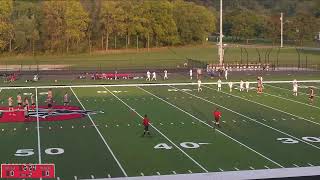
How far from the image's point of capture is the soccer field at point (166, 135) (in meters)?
16.5

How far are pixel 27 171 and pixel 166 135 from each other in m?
8.81

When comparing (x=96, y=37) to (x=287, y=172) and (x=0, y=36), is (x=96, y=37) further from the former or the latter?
(x=287, y=172)

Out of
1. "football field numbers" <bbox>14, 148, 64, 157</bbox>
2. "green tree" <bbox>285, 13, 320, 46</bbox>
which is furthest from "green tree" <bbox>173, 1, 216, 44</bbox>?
"football field numbers" <bbox>14, 148, 64, 157</bbox>

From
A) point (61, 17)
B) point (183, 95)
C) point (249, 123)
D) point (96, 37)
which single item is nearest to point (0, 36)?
point (61, 17)

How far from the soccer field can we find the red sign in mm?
1711

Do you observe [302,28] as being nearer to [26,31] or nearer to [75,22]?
[75,22]

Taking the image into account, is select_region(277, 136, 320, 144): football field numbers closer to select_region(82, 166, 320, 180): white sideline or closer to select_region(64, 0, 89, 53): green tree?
select_region(82, 166, 320, 180): white sideline

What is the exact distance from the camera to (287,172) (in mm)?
15016

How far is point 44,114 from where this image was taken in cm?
2636

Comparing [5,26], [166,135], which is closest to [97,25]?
[5,26]

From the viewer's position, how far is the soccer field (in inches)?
648

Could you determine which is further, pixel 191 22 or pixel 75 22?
pixel 191 22

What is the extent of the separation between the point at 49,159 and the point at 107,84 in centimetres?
2420

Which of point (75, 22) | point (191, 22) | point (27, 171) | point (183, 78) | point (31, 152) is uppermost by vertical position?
point (191, 22)
